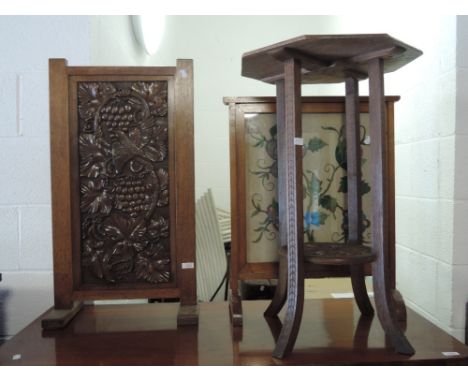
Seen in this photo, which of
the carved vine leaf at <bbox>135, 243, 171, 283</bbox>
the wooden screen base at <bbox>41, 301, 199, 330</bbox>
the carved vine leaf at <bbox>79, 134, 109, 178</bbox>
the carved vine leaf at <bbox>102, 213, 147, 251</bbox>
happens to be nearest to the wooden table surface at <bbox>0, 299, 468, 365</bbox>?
the wooden screen base at <bbox>41, 301, 199, 330</bbox>

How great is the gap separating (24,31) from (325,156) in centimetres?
107

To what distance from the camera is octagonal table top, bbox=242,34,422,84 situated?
821 mm

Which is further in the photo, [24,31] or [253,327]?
[24,31]

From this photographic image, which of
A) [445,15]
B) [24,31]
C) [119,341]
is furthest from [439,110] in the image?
[24,31]

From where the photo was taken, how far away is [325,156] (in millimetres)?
1160

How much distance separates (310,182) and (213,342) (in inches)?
20.2

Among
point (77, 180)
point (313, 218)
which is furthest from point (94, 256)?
point (313, 218)

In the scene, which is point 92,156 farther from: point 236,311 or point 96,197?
point 236,311

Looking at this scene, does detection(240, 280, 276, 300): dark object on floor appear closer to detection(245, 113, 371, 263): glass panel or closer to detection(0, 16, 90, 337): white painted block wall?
detection(245, 113, 371, 263): glass panel

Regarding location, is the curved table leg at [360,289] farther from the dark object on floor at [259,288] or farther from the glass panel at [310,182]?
the dark object on floor at [259,288]

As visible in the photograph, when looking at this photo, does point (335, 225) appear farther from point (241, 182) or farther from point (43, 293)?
point (43, 293)

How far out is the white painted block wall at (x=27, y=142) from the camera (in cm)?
133

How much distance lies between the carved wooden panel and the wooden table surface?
146mm

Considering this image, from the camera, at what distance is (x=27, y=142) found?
4.39 feet
